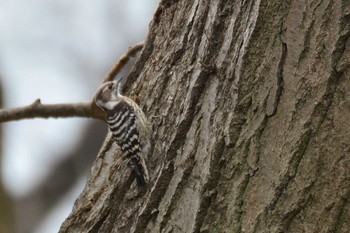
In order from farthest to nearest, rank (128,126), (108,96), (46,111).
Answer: (108,96) → (128,126) → (46,111)

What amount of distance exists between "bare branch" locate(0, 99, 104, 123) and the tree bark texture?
1.24 meters

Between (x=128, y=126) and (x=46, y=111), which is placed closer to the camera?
(x=46, y=111)

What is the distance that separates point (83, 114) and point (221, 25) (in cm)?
162

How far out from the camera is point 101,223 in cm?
434

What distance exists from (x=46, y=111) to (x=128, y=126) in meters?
0.55

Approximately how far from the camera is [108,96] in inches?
225

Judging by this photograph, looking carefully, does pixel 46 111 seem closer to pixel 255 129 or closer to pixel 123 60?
pixel 123 60

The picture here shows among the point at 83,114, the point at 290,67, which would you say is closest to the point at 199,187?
the point at 290,67

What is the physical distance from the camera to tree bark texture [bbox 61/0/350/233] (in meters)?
3.71

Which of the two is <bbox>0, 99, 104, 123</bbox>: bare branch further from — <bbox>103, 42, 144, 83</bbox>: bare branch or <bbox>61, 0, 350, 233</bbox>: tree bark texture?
<bbox>61, 0, 350, 233</bbox>: tree bark texture

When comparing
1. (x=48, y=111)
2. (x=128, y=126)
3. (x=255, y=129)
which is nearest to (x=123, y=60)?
(x=128, y=126)

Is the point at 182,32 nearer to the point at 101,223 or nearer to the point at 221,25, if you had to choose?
the point at 221,25

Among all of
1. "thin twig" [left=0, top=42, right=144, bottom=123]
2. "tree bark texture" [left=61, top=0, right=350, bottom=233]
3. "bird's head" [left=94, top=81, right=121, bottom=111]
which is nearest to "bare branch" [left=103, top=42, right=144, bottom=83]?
"bird's head" [left=94, top=81, right=121, bottom=111]

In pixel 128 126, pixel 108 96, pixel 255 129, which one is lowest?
pixel 128 126
